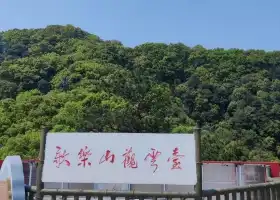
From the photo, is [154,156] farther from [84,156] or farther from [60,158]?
[60,158]

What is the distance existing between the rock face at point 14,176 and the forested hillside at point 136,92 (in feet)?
62.4

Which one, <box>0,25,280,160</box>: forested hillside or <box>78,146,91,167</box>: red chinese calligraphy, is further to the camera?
<box>0,25,280,160</box>: forested hillside

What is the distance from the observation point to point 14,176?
2.87 metres

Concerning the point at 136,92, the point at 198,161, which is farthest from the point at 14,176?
the point at 136,92

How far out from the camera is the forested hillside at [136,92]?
80.0 ft

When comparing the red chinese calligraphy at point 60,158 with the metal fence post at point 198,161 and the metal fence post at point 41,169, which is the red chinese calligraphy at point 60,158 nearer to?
the metal fence post at point 41,169

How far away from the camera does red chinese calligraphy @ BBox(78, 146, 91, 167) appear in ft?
9.61

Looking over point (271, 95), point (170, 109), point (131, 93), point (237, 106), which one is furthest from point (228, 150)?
point (271, 95)

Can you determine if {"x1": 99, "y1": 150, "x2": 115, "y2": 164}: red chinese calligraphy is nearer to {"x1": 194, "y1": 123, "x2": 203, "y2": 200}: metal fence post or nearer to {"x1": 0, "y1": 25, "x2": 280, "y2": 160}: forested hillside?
{"x1": 194, "y1": 123, "x2": 203, "y2": 200}: metal fence post

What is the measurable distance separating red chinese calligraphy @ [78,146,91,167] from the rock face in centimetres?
50

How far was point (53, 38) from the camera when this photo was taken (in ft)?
177

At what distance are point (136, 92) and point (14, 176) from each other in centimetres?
2422

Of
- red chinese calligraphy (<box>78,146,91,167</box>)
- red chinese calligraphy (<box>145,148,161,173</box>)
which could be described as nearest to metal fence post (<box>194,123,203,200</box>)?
red chinese calligraphy (<box>145,148,161,173</box>)

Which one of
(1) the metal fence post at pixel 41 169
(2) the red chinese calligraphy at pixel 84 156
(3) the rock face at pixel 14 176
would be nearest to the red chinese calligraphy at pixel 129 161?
(2) the red chinese calligraphy at pixel 84 156
